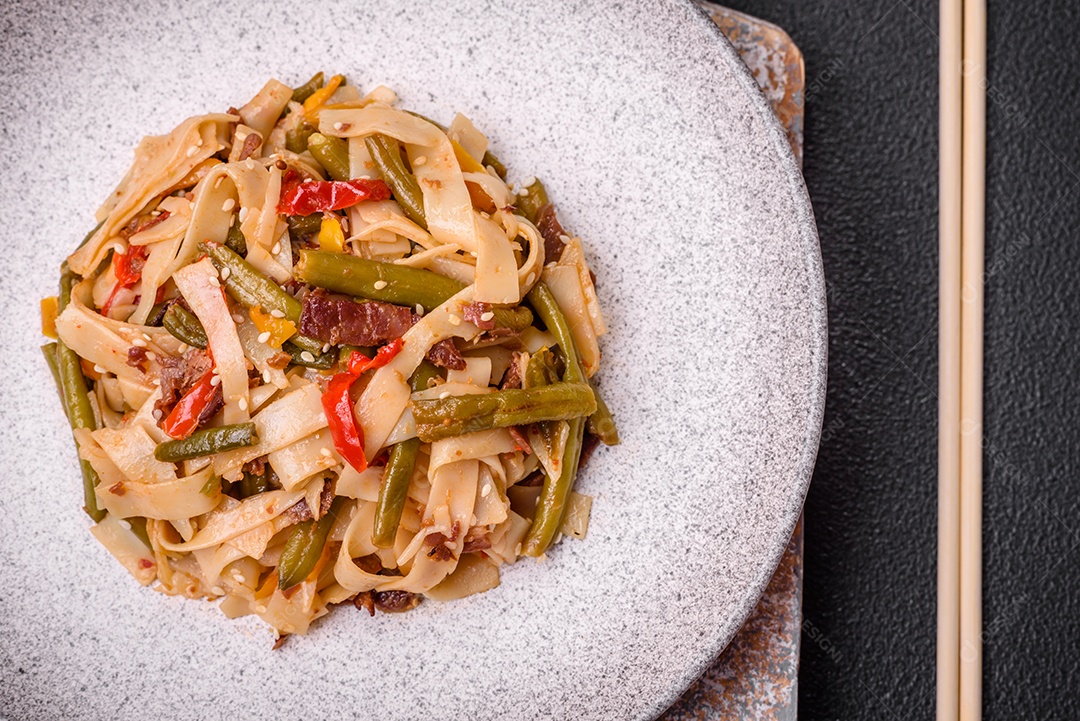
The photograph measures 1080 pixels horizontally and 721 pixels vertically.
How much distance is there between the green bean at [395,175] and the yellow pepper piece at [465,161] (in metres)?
0.17

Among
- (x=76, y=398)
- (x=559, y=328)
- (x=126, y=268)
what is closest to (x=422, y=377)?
(x=559, y=328)

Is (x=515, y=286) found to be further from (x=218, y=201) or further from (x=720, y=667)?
(x=720, y=667)

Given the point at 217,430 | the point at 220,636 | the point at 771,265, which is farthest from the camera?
the point at 220,636

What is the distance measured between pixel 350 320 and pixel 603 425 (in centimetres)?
83

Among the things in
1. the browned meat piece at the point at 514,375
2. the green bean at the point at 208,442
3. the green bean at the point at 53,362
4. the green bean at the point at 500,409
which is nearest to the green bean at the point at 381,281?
the browned meat piece at the point at 514,375

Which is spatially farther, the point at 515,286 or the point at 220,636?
the point at 220,636

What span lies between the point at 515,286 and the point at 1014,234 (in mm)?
1949

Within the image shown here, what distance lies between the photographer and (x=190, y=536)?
8.10 ft

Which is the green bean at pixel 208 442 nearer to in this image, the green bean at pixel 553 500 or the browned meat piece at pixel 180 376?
the browned meat piece at pixel 180 376

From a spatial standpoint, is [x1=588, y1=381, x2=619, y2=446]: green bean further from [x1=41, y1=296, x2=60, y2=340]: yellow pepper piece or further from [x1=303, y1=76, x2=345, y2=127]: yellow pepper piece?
[x1=41, y1=296, x2=60, y2=340]: yellow pepper piece

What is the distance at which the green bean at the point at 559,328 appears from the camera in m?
2.40

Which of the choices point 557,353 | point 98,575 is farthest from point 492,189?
point 98,575

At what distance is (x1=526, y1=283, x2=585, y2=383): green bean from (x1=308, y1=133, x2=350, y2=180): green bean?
688 millimetres

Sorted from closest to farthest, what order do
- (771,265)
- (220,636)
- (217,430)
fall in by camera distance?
(217,430) → (771,265) → (220,636)
